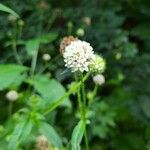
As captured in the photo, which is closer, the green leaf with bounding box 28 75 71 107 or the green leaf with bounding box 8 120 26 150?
the green leaf with bounding box 8 120 26 150

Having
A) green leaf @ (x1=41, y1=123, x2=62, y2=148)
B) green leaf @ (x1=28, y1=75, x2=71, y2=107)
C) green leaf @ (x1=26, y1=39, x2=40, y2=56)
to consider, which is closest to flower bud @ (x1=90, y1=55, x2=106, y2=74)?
green leaf @ (x1=41, y1=123, x2=62, y2=148)

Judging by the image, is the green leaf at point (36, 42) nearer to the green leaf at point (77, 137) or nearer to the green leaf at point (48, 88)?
the green leaf at point (48, 88)

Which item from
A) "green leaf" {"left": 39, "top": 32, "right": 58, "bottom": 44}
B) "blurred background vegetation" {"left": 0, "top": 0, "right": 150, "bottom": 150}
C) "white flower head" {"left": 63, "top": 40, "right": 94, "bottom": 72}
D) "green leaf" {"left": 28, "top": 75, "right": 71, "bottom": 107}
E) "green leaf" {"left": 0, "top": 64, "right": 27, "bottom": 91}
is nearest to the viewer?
"white flower head" {"left": 63, "top": 40, "right": 94, "bottom": 72}

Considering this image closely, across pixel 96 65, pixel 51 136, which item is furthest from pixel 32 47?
pixel 96 65

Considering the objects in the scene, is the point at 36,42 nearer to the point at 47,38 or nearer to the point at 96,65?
the point at 47,38

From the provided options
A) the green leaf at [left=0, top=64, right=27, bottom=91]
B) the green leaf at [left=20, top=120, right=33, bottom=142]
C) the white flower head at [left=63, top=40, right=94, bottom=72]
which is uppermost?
the white flower head at [left=63, top=40, right=94, bottom=72]

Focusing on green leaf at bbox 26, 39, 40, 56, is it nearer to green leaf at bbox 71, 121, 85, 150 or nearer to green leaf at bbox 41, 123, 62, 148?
green leaf at bbox 41, 123, 62, 148
